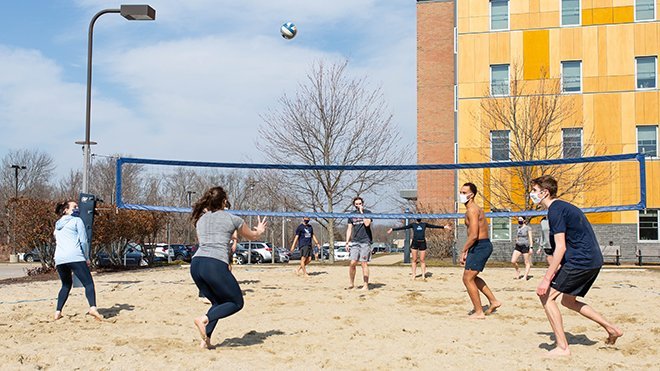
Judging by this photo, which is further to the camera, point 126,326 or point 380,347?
point 126,326

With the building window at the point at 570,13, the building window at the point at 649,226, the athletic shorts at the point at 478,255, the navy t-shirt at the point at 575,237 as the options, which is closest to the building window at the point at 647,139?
the building window at the point at 649,226

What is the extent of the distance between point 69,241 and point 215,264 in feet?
10.4

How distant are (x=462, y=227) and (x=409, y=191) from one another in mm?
10647

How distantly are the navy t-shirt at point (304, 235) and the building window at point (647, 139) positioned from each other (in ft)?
60.0

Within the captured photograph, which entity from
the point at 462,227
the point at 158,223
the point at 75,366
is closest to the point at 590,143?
the point at 462,227

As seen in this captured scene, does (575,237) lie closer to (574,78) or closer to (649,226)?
(649,226)

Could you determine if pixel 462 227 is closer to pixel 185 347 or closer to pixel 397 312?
pixel 397 312

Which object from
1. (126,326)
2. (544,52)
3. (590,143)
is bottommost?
(126,326)

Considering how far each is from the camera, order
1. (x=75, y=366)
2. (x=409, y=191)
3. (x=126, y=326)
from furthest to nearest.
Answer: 1. (x=409, y=191)
2. (x=126, y=326)
3. (x=75, y=366)

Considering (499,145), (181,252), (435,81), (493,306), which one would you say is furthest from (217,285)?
(435,81)

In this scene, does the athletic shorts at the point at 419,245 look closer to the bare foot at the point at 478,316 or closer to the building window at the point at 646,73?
the bare foot at the point at 478,316

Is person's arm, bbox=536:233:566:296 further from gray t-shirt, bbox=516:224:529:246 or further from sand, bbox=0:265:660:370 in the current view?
gray t-shirt, bbox=516:224:529:246

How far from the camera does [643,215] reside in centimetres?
2916

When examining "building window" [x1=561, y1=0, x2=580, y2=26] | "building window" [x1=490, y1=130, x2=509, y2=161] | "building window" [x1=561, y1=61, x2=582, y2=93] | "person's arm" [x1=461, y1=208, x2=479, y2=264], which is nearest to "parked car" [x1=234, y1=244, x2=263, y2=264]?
"building window" [x1=490, y1=130, x2=509, y2=161]
